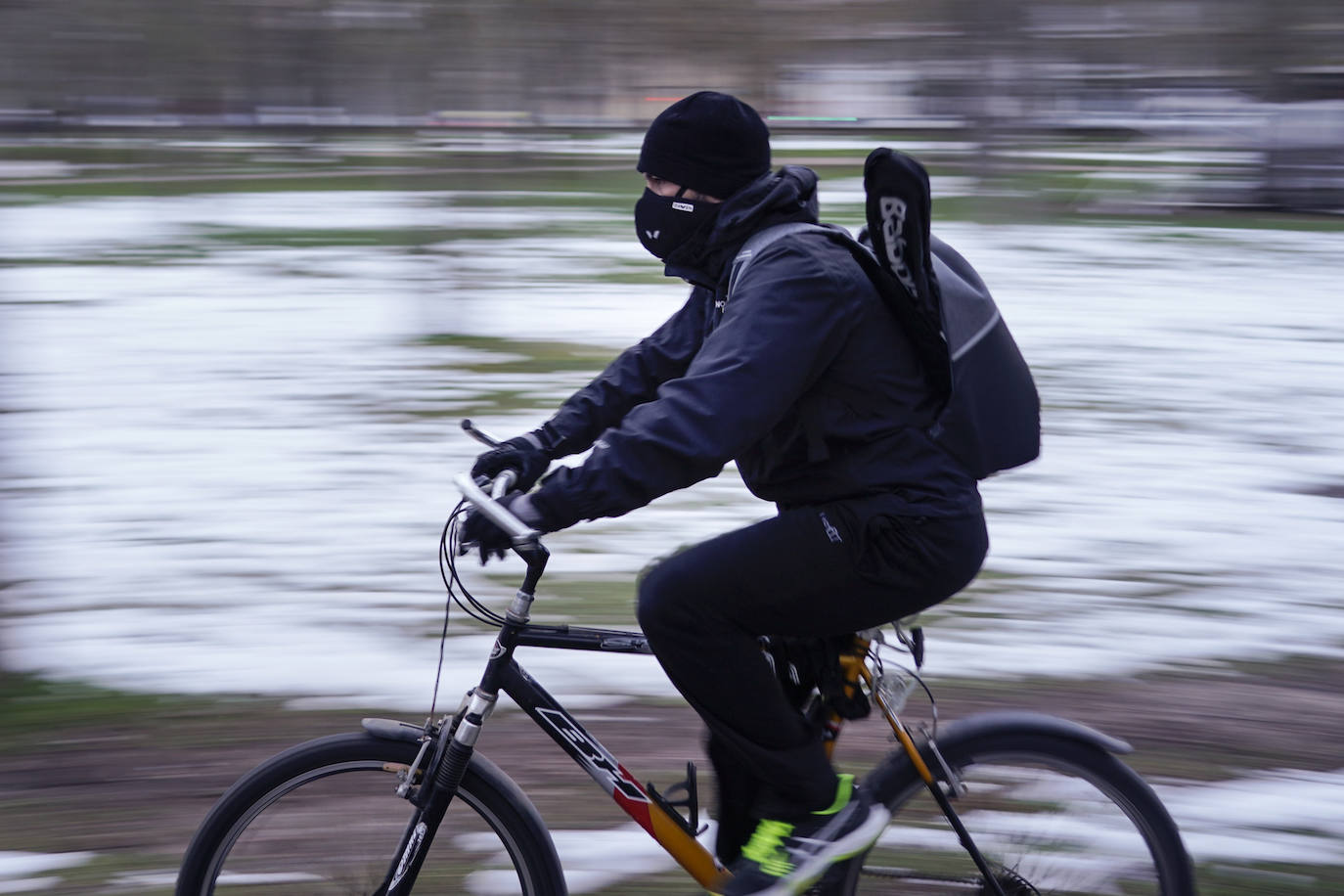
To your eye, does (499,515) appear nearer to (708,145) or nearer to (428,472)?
(708,145)

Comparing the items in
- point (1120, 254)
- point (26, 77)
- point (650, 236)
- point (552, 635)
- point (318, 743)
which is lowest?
point (1120, 254)

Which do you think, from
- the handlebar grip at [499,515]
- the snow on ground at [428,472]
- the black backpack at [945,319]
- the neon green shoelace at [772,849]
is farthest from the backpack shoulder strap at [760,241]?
the snow on ground at [428,472]

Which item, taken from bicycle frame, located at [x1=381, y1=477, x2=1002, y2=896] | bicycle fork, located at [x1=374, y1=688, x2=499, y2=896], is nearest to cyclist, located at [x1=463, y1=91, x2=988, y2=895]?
bicycle frame, located at [x1=381, y1=477, x2=1002, y2=896]

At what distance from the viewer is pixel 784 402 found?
262 cm

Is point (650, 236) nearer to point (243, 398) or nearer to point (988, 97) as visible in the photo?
point (243, 398)

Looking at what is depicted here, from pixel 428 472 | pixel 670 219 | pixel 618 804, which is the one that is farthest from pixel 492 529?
pixel 428 472

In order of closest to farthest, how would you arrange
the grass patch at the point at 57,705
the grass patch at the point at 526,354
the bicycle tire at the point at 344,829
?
the bicycle tire at the point at 344,829 < the grass patch at the point at 57,705 < the grass patch at the point at 526,354

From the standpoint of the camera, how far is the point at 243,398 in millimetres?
9234

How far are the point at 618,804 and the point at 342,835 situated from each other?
60 centimetres

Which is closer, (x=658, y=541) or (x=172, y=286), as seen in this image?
(x=658, y=541)

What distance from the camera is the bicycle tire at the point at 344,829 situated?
279 cm

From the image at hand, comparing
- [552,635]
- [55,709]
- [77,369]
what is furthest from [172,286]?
[552,635]

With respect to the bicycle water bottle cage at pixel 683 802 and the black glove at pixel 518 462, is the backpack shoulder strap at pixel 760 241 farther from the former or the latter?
the bicycle water bottle cage at pixel 683 802

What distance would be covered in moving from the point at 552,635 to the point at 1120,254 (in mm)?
15592
